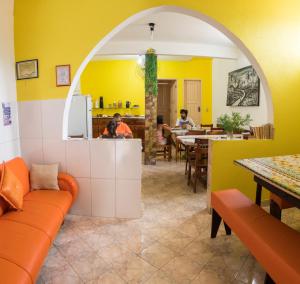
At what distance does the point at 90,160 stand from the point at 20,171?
2.43 feet

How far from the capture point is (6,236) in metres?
1.69

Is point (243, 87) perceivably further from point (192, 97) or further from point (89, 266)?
point (89, 266)

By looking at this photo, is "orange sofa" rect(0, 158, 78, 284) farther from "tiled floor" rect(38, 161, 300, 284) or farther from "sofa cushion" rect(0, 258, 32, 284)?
"tiled floor" rect(38, 161, 300, 284)

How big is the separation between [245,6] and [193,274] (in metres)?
2.95

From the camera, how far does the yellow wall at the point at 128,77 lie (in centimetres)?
812

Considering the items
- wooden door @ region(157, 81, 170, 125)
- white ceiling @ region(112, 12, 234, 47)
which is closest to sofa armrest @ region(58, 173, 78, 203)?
white ceiling @ region(112, 12, 234, 47)

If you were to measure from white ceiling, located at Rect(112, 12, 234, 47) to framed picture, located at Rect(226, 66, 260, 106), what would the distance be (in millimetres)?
847

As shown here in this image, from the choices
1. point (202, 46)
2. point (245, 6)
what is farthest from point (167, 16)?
point (202, 46)

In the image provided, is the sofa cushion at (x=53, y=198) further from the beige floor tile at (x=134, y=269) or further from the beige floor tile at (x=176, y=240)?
the beige floor tile at (x=176, y=240)

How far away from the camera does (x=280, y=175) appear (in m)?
1.90

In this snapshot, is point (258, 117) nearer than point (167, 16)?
No

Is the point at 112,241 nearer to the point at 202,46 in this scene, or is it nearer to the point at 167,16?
the point at 167,16

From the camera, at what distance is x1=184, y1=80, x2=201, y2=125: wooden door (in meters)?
8.49

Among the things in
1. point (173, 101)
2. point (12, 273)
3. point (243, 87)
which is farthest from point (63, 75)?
point (173, 101)
